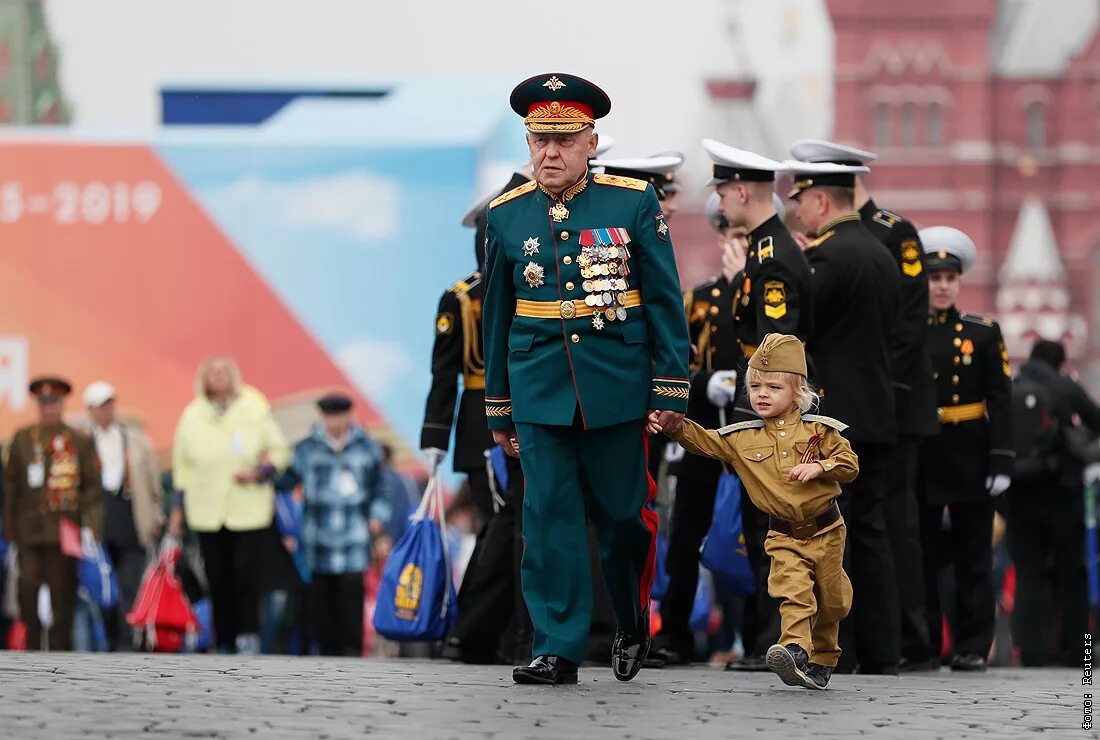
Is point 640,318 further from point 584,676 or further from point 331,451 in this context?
point 331,451

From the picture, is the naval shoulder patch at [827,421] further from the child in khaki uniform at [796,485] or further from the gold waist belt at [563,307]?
the gold waist belt at [563,307]

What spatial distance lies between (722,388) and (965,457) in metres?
1.75

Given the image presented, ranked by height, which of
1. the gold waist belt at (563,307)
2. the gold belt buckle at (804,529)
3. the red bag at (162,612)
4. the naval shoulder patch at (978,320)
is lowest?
the red bag at (162,612)

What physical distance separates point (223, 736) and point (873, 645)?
136 inches

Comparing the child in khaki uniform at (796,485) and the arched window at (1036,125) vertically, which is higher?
the arched window at (1036,125)

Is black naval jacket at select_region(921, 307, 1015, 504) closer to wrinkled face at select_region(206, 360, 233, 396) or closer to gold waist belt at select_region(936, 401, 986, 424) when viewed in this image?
gold waist belt at select_region(936, 401, 986, 424)

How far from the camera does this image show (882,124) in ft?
163

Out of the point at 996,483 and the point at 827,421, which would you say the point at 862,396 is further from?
the point at 996,483

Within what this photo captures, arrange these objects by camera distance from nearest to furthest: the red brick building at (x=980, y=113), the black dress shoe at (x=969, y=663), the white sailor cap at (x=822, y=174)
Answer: the white sailor cap at (x=822, y=174)
the black dress shoe at (x=969, y=663)
the red brick building at (x=980, y=113)

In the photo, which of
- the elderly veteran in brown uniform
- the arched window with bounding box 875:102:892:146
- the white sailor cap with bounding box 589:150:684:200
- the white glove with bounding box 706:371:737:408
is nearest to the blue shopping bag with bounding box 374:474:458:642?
the white glove with bounding box 706:371:737:408

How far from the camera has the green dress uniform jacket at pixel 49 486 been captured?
13.0 meters

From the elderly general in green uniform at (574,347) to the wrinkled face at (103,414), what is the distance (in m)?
7.34

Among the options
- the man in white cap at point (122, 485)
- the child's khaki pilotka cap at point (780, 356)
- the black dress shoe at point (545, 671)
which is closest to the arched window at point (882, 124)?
the man in white cap at point (122, 485)

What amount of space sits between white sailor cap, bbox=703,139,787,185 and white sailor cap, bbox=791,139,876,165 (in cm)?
63
